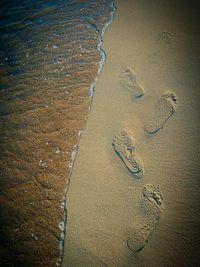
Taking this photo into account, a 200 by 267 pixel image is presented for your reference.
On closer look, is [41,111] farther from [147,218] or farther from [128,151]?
[147,218]

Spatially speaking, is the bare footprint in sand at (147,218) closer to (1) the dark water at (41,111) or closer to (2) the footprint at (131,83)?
(1) the dark water at (41,111)

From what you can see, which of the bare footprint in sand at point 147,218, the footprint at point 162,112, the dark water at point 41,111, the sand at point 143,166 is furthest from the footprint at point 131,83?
the bare footprint in sand at point 147,218

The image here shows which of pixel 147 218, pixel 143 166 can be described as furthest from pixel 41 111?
pixel 147 218

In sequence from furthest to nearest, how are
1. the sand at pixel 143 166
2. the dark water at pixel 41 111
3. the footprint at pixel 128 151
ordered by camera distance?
the footprint at pixel 128 151 → the dark water at pixel 41 111 → the sand at pixel 143 166

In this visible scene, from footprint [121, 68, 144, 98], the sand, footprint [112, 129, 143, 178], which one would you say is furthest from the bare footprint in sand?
footprint [121, 68, 144, 98]

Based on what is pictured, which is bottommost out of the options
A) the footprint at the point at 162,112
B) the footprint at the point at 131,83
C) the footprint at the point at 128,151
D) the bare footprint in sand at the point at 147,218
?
the bare footprint in sand at the point at 147,218

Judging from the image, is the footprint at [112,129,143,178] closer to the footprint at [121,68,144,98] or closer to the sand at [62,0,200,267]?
the sand at [62,0,200,267]

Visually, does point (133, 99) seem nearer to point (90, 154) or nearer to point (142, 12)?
point (90, 154)
